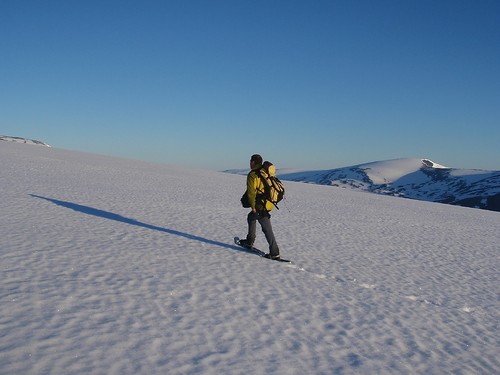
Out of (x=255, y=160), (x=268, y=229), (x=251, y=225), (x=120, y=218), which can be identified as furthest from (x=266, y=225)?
(x=120, y=218)

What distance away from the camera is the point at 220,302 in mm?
6242

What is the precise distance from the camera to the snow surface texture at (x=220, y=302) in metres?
4.51

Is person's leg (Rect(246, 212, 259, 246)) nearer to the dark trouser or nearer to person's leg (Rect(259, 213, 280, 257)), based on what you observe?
the dark trouser

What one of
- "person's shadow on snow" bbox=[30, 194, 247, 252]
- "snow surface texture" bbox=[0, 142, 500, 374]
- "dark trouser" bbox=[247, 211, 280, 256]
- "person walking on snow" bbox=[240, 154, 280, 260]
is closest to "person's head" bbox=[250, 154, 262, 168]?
"person walking on snow" bbox=[240, 154, 280, 260]

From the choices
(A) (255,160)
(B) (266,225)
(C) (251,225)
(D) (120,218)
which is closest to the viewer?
(A) (255,160)

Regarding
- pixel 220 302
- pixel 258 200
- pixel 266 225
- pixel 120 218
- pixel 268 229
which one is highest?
pixel 258 200

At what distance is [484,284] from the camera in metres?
9.66

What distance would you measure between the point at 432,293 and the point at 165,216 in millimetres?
9329

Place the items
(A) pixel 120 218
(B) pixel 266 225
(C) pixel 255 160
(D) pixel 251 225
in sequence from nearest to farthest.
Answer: (C) pixel 255 160 < (B) pixel 266 225 < (D) pixel 251 225 < (A) pixel 120 218

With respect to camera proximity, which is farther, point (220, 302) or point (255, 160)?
point (255, 160)

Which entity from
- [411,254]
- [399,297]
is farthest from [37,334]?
[411,254]

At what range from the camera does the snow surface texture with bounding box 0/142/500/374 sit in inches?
177

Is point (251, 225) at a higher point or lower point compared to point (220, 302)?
higher

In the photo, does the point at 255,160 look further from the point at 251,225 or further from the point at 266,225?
the point at 251,225
